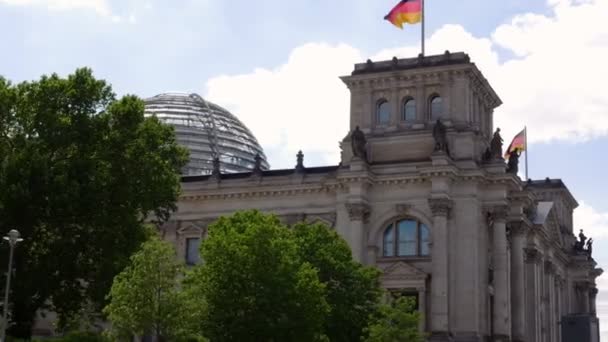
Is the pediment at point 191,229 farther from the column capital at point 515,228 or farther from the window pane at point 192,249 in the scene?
the column capital at point 515,228

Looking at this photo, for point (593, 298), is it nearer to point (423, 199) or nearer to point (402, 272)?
point (423, 199)

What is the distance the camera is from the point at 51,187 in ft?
160

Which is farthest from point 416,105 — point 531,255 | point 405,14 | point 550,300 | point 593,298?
point 593,298

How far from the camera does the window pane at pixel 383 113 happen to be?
235ft

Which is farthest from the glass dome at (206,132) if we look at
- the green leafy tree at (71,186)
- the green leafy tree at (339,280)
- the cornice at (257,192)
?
the green leafy tree at (71,186)

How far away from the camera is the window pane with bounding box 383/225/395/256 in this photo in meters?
68.5

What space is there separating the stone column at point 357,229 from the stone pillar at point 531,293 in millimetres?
17263

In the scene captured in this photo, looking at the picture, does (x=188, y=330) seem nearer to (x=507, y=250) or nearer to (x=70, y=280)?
(x=70, y=280)

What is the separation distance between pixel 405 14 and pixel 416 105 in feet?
21.3

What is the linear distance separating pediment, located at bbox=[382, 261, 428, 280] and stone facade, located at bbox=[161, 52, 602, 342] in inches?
2.7

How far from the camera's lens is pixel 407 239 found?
6819cm

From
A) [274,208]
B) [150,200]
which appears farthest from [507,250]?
[150,200]

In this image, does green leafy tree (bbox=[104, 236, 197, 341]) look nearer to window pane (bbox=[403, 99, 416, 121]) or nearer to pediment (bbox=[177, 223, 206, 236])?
pediment (bbox=[177, 223, 206, 236])

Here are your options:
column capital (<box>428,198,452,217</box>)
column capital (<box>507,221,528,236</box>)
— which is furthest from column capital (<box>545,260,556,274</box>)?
column capital (<box>428,198,452,217</box>)
